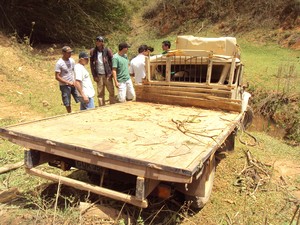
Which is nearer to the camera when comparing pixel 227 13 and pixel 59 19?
pixel 59 19

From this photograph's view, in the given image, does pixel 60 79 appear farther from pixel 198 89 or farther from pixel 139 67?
pixel 198 89

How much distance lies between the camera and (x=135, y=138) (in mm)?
3311

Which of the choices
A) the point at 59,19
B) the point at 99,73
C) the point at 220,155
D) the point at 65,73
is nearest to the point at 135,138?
the point at 220,155

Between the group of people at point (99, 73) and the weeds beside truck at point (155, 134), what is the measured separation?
26.9 inches

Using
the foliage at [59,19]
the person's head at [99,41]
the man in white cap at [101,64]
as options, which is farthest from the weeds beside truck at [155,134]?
the foliage at [59,19]

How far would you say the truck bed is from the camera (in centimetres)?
261

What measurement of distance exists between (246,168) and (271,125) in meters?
5.24

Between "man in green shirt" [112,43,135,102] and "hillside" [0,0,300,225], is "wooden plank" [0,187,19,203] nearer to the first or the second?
"hillside" [0,0,300,225]

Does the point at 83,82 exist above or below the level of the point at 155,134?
above

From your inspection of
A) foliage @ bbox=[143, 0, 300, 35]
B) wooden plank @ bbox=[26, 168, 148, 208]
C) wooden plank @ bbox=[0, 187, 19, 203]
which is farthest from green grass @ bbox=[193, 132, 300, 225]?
foliage @ bbox=[143, 0, 300, 35]

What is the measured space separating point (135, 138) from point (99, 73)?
144 inches

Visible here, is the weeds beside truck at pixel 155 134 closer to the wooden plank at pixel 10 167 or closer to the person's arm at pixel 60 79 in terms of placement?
the wooden plank at pixel 10 167

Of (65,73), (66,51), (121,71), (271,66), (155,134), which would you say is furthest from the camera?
(271,66)

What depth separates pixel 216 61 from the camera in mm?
5449
